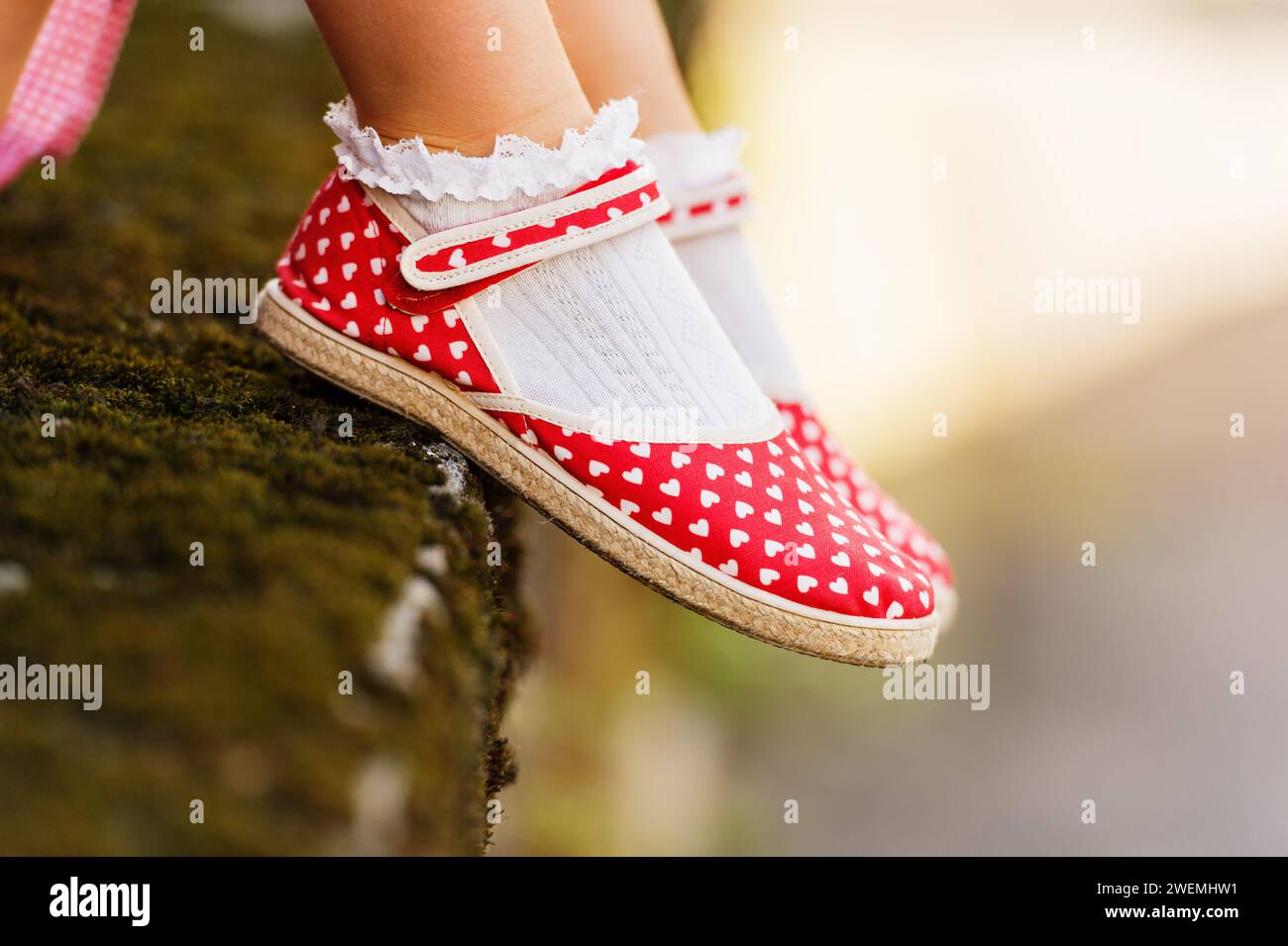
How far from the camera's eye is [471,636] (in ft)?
2.69

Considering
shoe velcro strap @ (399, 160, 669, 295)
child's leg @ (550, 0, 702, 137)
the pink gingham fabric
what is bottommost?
shoe velcro strap @ (399, 160, 669, 295)

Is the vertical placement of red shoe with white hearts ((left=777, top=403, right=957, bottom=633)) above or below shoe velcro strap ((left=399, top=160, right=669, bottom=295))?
below

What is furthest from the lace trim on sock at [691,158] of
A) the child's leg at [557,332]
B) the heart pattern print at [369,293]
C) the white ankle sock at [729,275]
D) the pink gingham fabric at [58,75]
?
the pink gingham fabric at [58,75]

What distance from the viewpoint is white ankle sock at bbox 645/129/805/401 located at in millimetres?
1199

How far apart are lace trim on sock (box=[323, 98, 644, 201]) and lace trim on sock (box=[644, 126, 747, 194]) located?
222 mm

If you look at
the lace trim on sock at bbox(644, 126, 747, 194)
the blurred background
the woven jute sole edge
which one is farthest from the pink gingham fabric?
the blurred background

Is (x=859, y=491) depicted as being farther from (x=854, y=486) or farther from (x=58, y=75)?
(x=58, y=75)

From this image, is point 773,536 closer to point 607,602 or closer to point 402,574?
point 402,574

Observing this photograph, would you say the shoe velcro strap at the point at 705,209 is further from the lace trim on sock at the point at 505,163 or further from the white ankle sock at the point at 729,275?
the lace trim on sock at the point at 505,163

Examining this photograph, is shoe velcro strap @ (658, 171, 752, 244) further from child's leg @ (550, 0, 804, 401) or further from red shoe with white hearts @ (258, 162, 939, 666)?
red shoe with white hearts @ (258, 162, 939, 666)

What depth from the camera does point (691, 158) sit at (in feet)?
3.92

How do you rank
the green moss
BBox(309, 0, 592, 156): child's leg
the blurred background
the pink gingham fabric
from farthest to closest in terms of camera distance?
1. the blurred background
2. the pink gingham fabric
3. BBox(309, 0, 592, 156): child's leg
4. the green moss

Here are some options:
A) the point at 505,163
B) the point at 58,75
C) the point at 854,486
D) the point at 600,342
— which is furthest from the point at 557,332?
the point at 58,75

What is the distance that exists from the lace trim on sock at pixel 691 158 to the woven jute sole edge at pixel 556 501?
353mm
